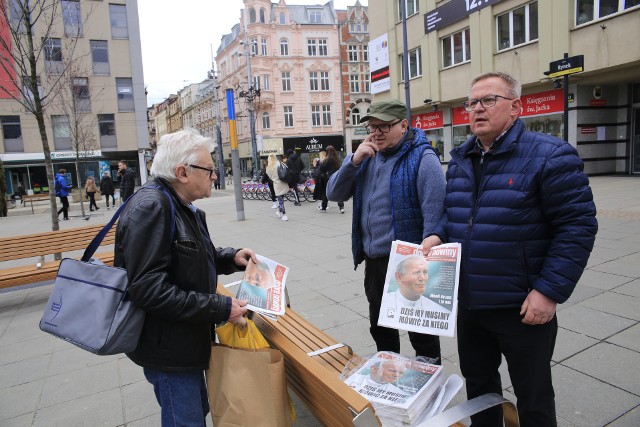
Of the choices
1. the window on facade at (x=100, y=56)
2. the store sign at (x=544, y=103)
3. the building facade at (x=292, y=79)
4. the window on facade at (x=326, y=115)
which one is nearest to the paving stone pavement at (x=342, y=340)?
the store sign at (x=544, y=103)

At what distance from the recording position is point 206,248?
2.12 m

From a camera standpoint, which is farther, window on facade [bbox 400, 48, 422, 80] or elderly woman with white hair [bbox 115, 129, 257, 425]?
window on facade [bbox 400, 48, 422, 80]

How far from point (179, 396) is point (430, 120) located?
23.9m

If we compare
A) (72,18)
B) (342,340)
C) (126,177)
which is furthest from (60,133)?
(342,340)

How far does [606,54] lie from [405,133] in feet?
49.9

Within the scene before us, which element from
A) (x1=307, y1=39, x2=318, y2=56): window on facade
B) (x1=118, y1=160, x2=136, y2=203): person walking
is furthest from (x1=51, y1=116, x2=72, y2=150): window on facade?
(x1=307, y1=39, x2=318, y2=56): window on facade

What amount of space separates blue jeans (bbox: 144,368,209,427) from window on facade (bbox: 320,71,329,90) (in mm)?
48924

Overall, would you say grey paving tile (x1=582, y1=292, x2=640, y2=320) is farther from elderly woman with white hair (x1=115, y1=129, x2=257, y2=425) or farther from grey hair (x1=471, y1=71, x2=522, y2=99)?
elderly woman with white hair (x1=115, y1=129, x2=257, y2=425)

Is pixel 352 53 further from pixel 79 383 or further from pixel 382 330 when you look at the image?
pixel 382 330

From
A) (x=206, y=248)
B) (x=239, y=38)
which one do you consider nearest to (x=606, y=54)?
(x=206, y=248)

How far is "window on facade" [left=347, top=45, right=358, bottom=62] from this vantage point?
5000cm

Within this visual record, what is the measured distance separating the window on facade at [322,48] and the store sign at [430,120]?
26646 millimetres

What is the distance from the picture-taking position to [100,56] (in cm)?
3294

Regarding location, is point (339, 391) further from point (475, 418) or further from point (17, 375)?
point (17, 375)
